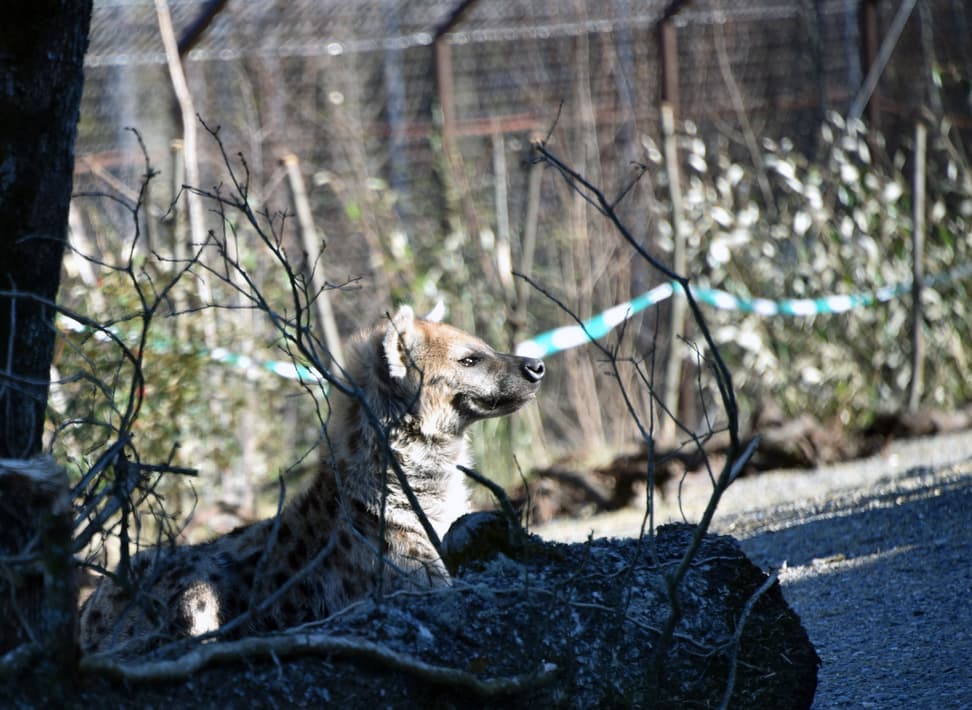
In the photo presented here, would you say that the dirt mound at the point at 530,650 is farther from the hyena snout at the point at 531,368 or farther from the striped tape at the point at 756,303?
the striped tape at the point at 756,303

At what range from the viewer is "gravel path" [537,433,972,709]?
11.0ft

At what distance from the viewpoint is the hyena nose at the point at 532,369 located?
494 cm

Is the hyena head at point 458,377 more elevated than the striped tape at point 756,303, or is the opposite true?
the striped tape at point 756,303

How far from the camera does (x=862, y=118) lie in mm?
10109

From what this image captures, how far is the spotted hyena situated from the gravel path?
75cm

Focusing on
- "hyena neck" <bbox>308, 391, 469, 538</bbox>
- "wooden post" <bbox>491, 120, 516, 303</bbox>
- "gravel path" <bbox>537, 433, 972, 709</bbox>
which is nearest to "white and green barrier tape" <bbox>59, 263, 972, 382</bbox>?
"wooden post" <bbox>491, 120, 516, 303</bbox>

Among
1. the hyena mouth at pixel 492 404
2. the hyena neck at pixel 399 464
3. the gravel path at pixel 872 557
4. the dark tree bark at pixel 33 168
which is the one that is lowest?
the gravel path at pixel 872 557

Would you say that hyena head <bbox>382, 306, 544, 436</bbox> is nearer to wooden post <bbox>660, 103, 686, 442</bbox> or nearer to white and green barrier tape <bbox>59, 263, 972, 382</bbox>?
white and green barrier tape <bbox>59, 263, 972, 382</bbox>

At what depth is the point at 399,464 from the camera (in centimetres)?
445

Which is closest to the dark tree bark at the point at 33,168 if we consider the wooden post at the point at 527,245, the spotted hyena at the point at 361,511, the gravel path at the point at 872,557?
the spotted hyena at the point at 361,511

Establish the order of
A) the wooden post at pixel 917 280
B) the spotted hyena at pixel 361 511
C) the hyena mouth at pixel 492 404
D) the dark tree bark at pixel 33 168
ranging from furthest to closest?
the wooden post at pixel 917 280, the hyena mouth at pixel 492 404, the spotted hyena at pixel 361 511, the dark tree bark at pixel 33 168

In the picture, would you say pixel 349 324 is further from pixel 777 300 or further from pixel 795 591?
pixel 795 591

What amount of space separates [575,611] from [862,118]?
8.23 meters

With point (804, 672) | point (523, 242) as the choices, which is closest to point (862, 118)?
point (523, 242)
